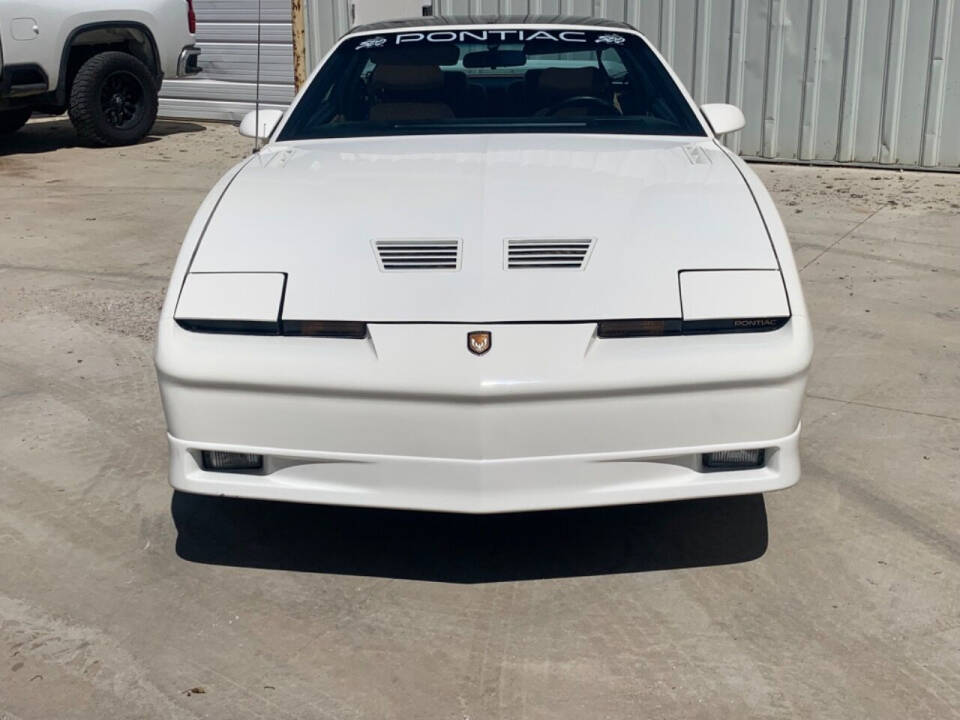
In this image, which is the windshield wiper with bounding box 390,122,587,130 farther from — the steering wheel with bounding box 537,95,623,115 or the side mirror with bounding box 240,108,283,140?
the side mirror with bounding box 240,108,283,140

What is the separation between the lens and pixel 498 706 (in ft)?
9.50

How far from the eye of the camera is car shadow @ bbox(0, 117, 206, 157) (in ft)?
36.7

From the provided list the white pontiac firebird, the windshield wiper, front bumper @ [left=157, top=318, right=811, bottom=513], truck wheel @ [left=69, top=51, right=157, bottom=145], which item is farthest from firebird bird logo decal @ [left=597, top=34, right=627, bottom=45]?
truck wheel @ [left=69, top=51, right=157, bottom=145]

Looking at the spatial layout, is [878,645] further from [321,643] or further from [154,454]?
[154,454]

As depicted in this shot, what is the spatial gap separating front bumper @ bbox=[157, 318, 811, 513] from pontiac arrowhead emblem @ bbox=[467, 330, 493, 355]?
0.02m

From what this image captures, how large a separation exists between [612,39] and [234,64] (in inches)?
343

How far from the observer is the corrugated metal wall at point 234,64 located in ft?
41.0

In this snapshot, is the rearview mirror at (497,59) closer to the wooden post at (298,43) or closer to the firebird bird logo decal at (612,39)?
the firebird bird logo decal at (612,39)

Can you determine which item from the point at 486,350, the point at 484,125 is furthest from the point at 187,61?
the point at 486,350

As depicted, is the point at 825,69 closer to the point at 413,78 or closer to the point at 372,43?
the point at 372,43

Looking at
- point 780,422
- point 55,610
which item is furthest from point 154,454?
point 780,422

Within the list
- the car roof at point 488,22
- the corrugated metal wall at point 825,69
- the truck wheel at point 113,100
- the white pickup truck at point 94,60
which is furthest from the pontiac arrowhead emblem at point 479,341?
the truck wheel at point 113,100

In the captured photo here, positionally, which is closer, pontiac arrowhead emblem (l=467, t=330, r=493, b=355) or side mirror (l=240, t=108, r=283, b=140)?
pontiac arrowhead emblem (l=467, t=330, r=493, b=355)

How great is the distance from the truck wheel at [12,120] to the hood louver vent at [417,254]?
9266mm
